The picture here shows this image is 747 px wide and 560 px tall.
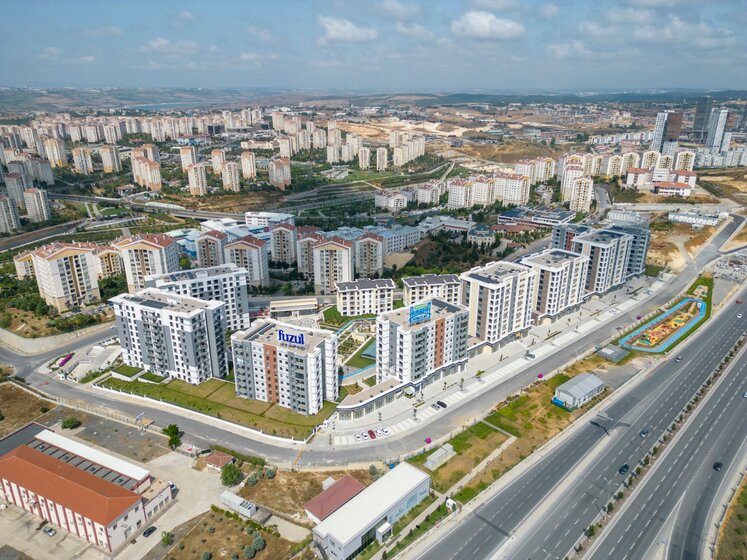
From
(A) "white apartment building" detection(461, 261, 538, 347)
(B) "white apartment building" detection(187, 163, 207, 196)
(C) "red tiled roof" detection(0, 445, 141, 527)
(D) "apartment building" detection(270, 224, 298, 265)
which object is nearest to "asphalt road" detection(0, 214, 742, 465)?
(A) "white apartment building" detection(461, 261, 538, 347)

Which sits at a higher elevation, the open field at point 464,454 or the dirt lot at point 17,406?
the open field at point 464,454

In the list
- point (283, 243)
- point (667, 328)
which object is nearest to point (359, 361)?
point (283, 243)

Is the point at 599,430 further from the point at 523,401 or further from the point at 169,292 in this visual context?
the point at 169,292

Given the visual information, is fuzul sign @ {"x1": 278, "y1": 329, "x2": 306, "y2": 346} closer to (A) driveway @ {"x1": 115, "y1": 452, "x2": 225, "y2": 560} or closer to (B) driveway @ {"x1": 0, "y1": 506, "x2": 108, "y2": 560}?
(A) driveway @ {"x1": 115, "y1": 452, "x2": 225, "y2": 560}

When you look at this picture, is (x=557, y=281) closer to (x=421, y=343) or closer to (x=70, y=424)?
(x=421, y=343)

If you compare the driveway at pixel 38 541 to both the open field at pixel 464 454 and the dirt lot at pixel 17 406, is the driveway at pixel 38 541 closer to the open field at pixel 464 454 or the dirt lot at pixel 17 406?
the dirt lot at pixel 17 406

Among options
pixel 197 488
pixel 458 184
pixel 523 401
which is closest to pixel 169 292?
pixel 197 488

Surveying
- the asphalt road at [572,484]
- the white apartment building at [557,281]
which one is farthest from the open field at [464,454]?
the white apartment building at [557,281]
